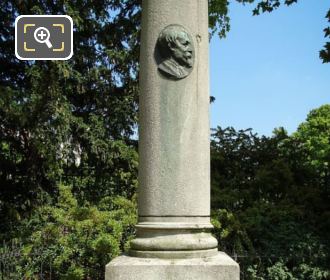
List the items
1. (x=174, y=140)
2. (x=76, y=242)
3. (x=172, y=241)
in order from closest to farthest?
(x=172, y=241) → (x=174, y=140) → (x=76, y=242)

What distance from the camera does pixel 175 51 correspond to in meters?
4.24

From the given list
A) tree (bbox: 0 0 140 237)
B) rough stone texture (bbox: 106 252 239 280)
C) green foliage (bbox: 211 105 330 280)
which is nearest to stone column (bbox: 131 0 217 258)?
rough stone texture (bbox: 106 252 239 280)

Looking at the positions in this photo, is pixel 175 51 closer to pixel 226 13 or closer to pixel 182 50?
pixel 182 50

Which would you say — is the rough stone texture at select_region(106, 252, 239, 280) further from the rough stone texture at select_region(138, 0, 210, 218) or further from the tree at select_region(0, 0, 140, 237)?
the tree at select_region(0, 0, 140, 237)

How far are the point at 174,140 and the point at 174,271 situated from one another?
1.16 m

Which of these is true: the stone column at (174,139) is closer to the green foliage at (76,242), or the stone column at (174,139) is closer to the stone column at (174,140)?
the stone column at (174,140)

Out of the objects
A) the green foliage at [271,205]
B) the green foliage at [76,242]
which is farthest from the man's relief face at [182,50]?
the green foliage at [271,205]

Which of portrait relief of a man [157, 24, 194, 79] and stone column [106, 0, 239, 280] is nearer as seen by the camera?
stone column [106, 0, 239, 280]

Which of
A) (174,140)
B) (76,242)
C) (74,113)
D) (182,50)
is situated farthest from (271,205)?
(182,50)

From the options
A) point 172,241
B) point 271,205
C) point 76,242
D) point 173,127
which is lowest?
point 76,242

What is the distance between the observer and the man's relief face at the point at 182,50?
4.23 meters

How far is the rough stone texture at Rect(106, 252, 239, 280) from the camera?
3775 mm

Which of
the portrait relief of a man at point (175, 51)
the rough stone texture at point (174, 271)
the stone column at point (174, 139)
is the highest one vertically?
the portrait relief of a man at point (175, 51)

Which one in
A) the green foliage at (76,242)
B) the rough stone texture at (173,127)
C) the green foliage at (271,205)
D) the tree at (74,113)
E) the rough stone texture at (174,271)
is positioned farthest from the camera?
the tree at (74,113)
